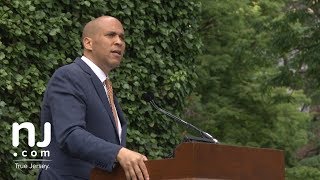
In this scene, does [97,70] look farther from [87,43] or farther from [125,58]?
[125,58]

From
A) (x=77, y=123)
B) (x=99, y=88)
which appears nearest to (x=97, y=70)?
(x=99, y=88)

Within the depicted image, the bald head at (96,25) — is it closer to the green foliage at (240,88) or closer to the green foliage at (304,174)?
the green foliage at (240,88)

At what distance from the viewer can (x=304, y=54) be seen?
10.6 m

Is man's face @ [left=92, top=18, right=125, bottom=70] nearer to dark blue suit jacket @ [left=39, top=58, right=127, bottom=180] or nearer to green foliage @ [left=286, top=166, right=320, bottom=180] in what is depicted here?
dark blue suit jacket @ [left=39, top=58, right=127, bottom=180]

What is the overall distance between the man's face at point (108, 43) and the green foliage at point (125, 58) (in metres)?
3.03

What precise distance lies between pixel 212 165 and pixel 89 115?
0.70m

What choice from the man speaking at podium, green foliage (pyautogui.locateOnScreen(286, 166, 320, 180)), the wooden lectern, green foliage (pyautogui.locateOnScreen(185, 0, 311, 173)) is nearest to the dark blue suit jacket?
the man speaking at podium

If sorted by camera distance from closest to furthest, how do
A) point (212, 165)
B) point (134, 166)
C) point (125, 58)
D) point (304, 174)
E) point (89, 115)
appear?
point (134, 166)
point (212, 165)
point (89, 115)
point (125, 58)
point (304, 174)

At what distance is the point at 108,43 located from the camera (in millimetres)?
3381

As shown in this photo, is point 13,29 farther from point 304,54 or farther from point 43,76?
point 304,54

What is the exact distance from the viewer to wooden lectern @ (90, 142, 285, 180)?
2.83 meters

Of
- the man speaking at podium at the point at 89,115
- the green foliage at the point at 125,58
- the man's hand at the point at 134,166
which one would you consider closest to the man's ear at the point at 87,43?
the man speaking at podium at the point at 89,115

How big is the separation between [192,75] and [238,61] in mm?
5834

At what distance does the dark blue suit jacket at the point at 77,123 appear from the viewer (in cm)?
293
